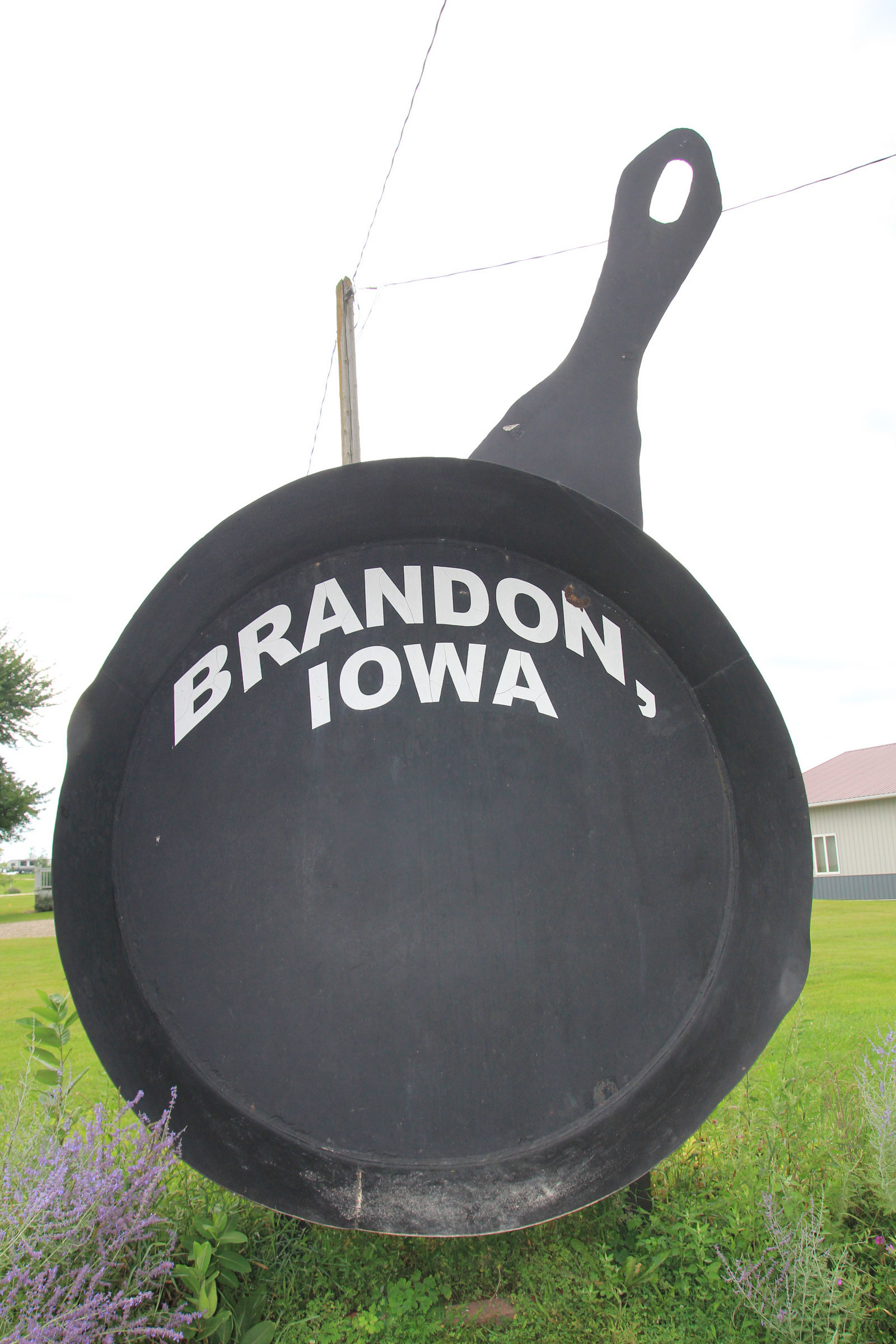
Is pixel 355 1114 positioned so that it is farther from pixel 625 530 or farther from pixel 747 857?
pixel 625 530

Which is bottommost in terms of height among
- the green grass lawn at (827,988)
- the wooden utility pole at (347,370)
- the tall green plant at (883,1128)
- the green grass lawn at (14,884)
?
the green grass lawn at (14,884)

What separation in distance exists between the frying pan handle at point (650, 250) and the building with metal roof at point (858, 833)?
2208cm

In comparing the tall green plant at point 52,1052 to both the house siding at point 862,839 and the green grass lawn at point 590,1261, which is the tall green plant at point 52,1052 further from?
the house siding at point 862,839

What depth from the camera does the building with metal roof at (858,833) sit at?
922 inches

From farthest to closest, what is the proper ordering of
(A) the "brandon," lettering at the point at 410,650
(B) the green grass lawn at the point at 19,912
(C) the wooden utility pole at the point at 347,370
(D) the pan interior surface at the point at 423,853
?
(B) the green grass lawn at the point at 19,912, (C) the wooden utility pole at the point at 347,370, (A) the "brandon," lettering at the point at 410,650, (D) the pan interior surface at the point at 423,853

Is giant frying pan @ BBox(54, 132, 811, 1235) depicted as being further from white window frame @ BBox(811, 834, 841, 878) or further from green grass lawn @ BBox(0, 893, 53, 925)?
white window frame @ BBox(811, 834, 841, 878)

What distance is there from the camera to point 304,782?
1830 millimetres

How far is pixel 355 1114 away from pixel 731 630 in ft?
4.20

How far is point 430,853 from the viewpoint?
1842mm

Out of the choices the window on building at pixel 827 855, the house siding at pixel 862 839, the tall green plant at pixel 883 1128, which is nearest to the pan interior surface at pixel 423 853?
the tall green plant at pixel 883 1128

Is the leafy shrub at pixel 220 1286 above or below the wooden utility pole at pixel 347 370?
below

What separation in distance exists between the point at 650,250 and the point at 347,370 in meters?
5.72

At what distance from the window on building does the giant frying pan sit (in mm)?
25403

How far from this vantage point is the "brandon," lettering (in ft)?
6.07
